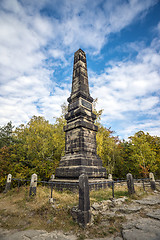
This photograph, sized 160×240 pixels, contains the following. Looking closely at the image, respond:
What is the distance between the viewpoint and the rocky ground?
284 cm

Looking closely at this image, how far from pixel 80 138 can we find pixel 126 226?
199 inches

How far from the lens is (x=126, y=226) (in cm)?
324

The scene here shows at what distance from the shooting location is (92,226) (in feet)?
11.2

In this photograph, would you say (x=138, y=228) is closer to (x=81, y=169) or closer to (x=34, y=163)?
(x=81, y=169)

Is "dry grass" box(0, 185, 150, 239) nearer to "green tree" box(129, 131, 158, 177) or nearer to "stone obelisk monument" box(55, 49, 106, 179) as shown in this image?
"stone obelisk monument" box(55, 49, 106, 179)

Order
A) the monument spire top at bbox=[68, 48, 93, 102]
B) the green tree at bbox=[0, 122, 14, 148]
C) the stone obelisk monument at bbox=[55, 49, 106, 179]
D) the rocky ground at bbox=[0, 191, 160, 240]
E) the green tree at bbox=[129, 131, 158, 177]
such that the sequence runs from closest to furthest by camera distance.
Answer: the rocky ground at bbox=[0, 191, 160, 240] < the stone obelisk monument at bbox=[55, 49, 106, 179] < the monument spire top at bbox=[68, 48, 93, 102] < the green tree at bbox=[129, 131, 158, 177] < the green tree at bbox=[0, 122, 14, 148]

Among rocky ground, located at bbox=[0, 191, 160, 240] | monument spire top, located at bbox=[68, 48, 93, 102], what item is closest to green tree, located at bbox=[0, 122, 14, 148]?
monument spire top, located at bbox=[68, 48, 93, 102]


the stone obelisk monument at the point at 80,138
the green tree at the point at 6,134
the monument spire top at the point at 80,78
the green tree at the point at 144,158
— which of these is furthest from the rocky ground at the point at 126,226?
the green tree at the point at 6,134

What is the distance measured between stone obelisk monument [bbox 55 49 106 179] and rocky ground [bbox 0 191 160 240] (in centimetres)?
246

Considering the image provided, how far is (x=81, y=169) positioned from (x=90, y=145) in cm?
196

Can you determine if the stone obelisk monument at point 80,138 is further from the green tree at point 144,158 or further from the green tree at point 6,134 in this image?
the green tree at point 6,134

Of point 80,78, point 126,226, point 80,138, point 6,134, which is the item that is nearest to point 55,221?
point 126,226

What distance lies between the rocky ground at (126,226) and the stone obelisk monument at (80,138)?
2.46m

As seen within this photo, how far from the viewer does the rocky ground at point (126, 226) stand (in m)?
2.84
